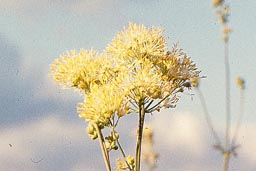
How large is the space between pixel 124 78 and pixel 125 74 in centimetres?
2

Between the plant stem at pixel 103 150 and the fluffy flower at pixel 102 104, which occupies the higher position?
the fluffy flower at pixel 102 104

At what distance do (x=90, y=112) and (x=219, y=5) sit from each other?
1.15 m

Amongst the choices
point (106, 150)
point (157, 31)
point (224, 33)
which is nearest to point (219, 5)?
point (224, 33)

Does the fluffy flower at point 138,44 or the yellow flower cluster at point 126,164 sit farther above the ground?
the fluffy flower at point 138,44

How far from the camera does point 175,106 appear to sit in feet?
12.3

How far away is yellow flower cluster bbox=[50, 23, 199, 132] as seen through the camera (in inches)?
140

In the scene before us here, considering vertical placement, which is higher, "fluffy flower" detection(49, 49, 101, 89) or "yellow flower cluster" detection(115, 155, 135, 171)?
"fluffy flower" detection(49, 49, 101, 89)

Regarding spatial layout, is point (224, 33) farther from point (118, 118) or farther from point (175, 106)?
point (118, 118)

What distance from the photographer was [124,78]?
358 cm

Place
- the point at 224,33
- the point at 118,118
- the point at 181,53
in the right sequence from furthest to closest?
the point at 224,33 < the point at 181,53 < the point at 118,118

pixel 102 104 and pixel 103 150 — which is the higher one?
pixel 102 104

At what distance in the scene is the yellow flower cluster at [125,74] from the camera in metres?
3.56

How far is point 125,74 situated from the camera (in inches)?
141

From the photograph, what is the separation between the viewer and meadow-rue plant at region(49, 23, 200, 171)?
3.55m
